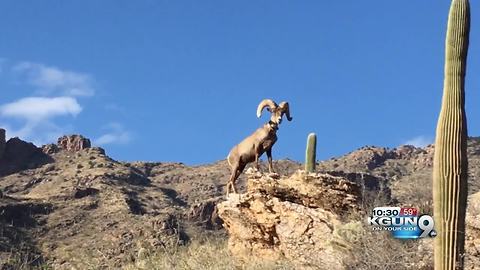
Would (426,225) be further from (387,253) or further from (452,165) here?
(452,165)

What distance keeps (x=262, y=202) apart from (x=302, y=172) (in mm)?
840

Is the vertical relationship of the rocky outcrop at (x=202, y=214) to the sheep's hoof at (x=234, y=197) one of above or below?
above

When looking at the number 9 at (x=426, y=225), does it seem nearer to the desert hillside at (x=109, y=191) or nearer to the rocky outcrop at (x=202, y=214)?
the desert hillside at (x=109, y=191)

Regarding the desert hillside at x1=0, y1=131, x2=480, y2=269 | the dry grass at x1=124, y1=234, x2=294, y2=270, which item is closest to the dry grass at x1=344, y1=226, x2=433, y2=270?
the dry grass at x1=124, y1=234, x2=294, y2=270

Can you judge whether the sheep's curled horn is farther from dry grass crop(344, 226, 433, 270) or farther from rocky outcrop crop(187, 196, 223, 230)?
rocky outcrop crop(187, 196, 223, 230)

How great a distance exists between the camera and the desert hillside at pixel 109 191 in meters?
35.5

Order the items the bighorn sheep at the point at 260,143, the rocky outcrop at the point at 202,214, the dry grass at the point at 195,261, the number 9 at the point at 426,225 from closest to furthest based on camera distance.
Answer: the number 9 at the point at 426,225 < the dry grass at the point at 195,261 < the bighorn sheep at the point at 260,143 < the rocky outcrop at the point at 202,214

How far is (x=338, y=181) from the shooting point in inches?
463

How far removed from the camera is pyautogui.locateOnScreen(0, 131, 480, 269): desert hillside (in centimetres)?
3550

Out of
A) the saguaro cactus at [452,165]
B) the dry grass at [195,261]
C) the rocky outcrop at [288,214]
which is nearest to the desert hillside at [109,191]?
the dry grass at [195,261]

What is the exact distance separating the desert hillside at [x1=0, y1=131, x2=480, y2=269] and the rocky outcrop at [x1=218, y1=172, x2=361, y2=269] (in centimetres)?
1336

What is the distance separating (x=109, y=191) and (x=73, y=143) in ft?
83.9

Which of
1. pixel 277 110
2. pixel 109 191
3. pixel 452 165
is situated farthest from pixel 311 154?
pixel 109 191

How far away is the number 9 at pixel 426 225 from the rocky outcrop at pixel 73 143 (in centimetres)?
6488
